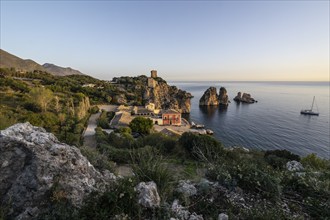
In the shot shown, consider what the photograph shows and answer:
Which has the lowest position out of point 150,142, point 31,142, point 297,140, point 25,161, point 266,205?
point 297,140

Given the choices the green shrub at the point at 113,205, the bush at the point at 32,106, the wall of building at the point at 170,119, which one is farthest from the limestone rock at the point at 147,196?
the wall of building at the point at 170,119

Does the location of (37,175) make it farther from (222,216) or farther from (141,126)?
(141,126)

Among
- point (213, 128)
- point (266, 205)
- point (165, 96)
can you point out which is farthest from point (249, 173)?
point (165, 96)

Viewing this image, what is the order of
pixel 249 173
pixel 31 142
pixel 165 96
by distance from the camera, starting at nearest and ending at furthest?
pixel 31 142 < pixel 249 173 < pixel 165 96

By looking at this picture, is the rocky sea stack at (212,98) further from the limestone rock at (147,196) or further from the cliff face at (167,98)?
the limestone rock at (147,196)

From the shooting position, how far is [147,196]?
8.13ft

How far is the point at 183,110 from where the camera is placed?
54.5 m

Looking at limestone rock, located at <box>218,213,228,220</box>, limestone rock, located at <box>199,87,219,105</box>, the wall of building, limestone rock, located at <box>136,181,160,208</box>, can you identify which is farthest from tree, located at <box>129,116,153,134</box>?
limestone rock, located at <box>199,87,219,105</box>

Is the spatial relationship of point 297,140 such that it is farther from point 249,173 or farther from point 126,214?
point 126,214

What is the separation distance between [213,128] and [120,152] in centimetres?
2879

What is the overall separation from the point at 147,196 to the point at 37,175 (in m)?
1.72

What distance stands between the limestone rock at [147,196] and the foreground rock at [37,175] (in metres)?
0.73

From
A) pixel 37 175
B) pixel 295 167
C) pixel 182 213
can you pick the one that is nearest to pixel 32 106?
pixel 37 175

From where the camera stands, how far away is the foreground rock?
253 cm
